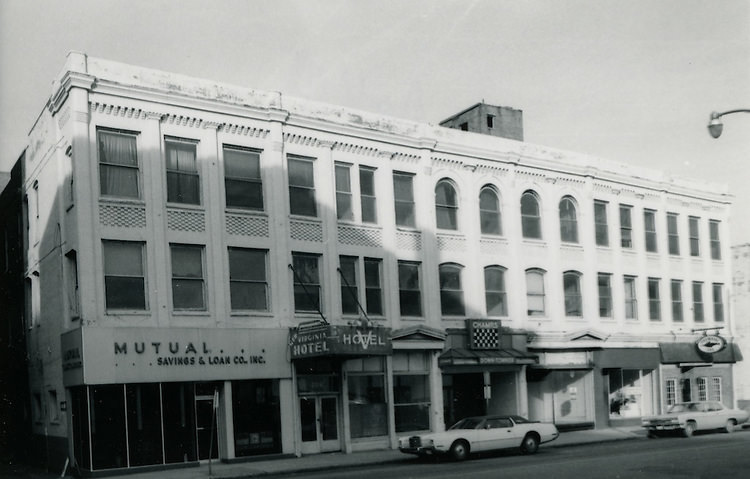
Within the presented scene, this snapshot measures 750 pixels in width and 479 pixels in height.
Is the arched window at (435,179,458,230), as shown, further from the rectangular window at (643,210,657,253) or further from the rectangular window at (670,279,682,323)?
the rectangular window at (670,279,682,323)

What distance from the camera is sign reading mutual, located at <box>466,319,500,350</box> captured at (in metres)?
32.1

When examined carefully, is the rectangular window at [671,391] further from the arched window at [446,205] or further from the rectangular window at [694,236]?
the arched window at [446,205]

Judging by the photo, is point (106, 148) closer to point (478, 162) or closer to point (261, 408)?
point (261, 408)

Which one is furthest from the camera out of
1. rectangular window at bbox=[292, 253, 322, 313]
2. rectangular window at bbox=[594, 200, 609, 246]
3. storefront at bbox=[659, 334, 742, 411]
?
storefront at bbox=[659, 334, 742, 411]

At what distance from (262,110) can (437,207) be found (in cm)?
812

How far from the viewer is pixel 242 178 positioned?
90.2ft

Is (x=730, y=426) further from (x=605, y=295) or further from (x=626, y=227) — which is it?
(x=626, y=227)

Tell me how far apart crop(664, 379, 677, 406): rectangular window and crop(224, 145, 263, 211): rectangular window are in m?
21.6

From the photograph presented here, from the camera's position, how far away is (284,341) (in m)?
27.3

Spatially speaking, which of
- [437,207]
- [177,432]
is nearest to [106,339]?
[177,432]

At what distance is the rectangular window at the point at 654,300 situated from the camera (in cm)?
3966

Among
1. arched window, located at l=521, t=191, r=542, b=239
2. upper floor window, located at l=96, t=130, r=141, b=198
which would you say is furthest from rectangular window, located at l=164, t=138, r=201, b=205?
arched window, located at l=521, t=191, r=542, b=239

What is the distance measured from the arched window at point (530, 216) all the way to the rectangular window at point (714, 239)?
12.2 m

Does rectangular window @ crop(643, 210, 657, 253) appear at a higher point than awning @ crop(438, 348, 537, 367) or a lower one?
higher
